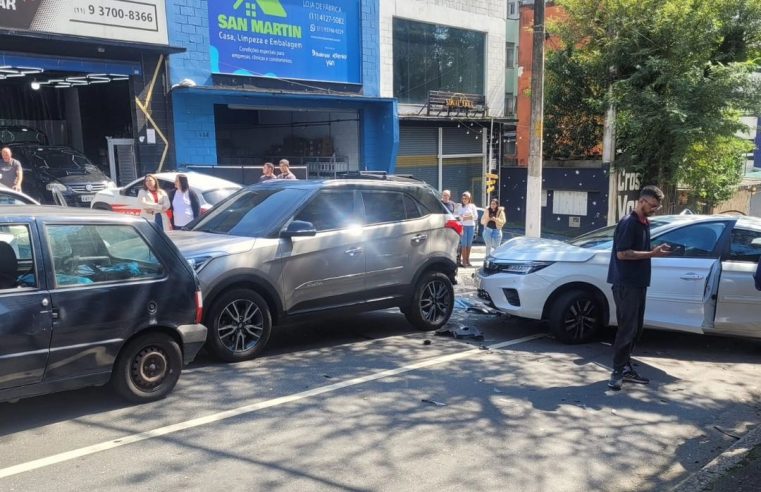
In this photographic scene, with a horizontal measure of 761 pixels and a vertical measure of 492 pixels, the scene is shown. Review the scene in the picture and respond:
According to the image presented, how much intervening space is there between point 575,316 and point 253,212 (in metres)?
3.83

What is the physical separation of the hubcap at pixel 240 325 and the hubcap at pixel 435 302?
7.38ft

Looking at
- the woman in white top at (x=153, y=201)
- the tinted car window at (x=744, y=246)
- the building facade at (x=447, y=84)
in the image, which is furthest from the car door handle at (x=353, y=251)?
the building facade at (x=447, y=84)

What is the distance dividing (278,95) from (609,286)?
1116 centimetres

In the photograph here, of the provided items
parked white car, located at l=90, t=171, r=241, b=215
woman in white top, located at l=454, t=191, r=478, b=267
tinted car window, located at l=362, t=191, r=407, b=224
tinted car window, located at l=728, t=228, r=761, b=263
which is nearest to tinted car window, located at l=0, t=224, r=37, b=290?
tinted car window, located at l=362, t=191, r=407, b=224

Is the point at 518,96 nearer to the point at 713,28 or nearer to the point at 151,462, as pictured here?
the point at 713,28

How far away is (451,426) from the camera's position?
486cm

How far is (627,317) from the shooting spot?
578 centimetres

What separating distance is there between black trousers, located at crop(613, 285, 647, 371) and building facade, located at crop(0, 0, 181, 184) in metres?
11.4

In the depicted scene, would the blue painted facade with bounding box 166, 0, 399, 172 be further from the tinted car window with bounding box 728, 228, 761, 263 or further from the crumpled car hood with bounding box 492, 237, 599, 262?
the tinted car window with bounding box 728, 228, 761, 263

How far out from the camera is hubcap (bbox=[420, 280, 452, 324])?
783 centimetres

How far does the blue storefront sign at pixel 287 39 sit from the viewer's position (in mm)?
15375

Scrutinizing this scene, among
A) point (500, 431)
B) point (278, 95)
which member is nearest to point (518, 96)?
point (278, 95)

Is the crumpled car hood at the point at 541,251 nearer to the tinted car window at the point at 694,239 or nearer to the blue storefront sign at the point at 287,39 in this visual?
the tinted car window at the point at 694,239

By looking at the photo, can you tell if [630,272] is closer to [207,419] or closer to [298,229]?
[298,229]
